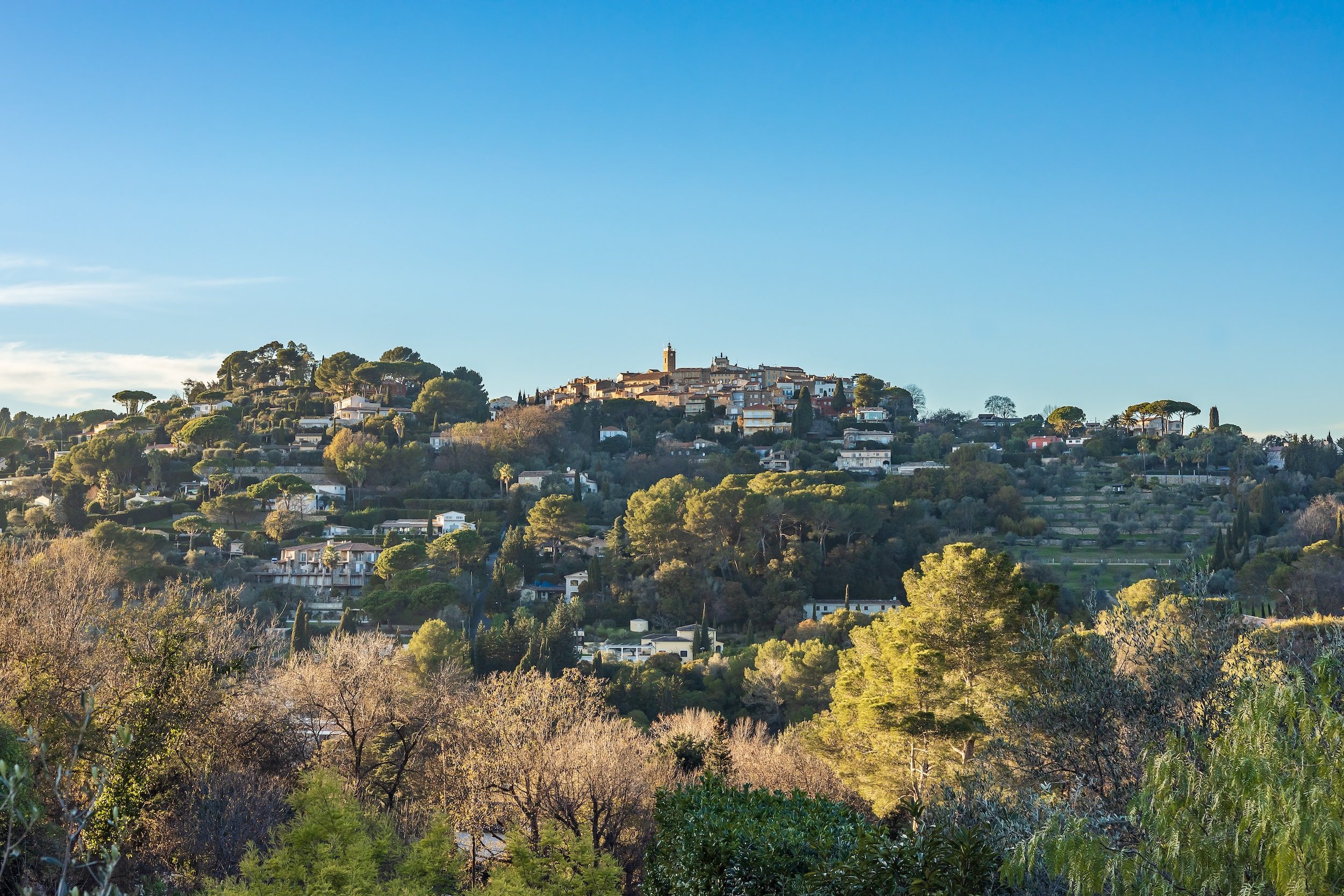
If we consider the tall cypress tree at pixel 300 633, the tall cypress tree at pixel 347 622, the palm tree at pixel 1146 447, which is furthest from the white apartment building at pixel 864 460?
the tall cypress tree at pixel 300 633

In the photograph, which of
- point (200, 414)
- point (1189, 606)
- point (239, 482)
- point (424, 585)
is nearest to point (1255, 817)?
point (1189, 606)

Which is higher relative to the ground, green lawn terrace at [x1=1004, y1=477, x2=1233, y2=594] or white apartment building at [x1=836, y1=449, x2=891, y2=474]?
white apartment building at [x1=836, y1=449, x2=891, y2=474]

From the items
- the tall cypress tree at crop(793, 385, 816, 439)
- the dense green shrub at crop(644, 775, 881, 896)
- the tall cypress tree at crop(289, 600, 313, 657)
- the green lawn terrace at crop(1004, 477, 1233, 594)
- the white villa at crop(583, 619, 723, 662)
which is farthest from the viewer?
the tall cypress tree at crop(793, 385, 816, 439)

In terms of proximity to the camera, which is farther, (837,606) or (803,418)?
(803,418)

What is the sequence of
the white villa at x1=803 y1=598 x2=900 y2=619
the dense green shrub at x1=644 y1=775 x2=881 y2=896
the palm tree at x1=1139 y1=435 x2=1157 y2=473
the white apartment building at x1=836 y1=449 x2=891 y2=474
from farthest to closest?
the white apartment building at x1=836 y1=449 x2=891 y2=474, the palm tree at x1=1139 y1=435 x2=1157 y2=473, the white villa at x1=803 y1=598 x2=900 y2=619, the dense green shrub at x1=644 y1=775 x2=881 y2=896

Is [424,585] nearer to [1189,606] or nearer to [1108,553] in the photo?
[1108,553]

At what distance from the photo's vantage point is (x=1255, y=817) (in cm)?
617

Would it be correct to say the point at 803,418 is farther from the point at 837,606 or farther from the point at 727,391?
the point at 837,606

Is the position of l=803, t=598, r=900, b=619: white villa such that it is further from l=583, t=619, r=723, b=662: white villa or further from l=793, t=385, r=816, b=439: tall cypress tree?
l=793, t=385, r=816, b=439: tall cypress tree

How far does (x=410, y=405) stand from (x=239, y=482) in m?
19.0

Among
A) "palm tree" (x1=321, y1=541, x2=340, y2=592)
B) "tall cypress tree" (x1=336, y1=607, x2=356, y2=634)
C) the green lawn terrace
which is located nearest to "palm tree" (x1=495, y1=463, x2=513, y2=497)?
"palm tree" (x1=321, y1=541, x2=340, y2=592)

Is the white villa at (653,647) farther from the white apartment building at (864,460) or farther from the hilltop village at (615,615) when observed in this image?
the white apartment building at (864,460)

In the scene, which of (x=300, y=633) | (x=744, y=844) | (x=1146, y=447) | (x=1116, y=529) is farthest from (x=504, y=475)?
(x=744, y=844)

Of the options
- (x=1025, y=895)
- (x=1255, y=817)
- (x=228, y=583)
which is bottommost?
(x=228, y=583)
